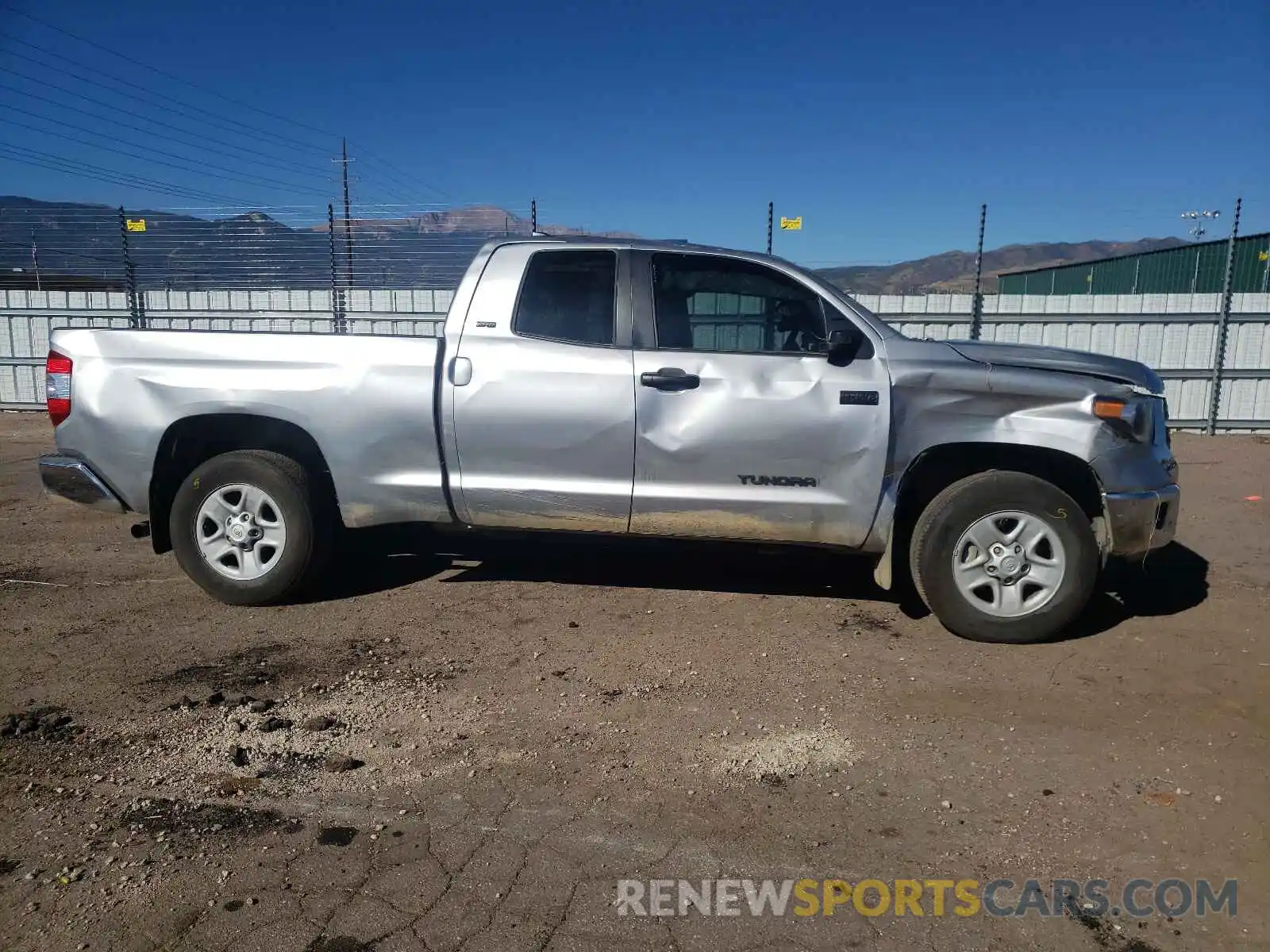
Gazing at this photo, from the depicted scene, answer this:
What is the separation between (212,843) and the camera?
8.87 feet

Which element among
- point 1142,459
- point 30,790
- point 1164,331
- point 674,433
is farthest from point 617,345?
point 1164,331

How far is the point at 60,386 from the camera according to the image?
4699 millimetres

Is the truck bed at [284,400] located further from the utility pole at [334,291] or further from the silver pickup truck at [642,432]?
the utility pole at [334,291]

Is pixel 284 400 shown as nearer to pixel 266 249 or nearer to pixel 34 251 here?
pixel 266 249

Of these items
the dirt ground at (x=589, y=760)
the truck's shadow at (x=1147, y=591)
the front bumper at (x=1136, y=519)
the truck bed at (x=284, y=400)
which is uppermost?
the truck bed at (x=284, y=400)

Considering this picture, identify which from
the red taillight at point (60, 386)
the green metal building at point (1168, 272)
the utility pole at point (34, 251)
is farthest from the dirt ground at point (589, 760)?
the green metal building at point (1168, 272)

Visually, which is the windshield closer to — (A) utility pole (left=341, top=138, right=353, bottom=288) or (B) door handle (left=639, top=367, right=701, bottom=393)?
(B) door handle (left=639, top=367, right=701, bottom=393)

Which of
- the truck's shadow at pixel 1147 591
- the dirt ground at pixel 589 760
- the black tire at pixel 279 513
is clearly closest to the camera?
the dirt ground at pixel 589 760

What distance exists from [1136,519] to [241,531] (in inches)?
178

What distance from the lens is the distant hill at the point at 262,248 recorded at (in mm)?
12789

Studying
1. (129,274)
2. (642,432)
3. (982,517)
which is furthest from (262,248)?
(982,517)

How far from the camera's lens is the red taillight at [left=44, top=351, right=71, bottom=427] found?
469 centimetres

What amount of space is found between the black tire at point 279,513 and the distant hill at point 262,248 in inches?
306

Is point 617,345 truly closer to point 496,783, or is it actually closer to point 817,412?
point 817,412
